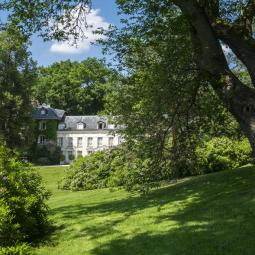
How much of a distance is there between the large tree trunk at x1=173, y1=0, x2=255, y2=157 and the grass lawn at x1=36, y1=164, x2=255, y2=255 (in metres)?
1.94

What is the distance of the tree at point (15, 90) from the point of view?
4934cm

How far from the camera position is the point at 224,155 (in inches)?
749

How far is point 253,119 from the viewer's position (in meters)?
6.58

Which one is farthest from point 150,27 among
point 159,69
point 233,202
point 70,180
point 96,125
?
point 96,125

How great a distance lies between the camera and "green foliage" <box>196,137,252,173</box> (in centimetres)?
1862

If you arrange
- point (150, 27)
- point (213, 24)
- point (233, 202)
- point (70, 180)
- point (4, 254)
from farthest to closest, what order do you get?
1. point (70, 180)
2. point (150, 27)
3. point (233, 202)
4. point (213, 24)
5. point (4, 254)

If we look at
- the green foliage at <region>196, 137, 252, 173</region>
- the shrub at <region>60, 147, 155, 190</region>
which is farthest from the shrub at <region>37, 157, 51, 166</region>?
the green foliage at <region>196, 137, 252, 173</region>

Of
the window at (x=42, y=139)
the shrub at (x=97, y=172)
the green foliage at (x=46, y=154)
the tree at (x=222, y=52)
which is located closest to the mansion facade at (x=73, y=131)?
the window at (x=42, y=139)

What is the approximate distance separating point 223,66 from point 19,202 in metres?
4.65

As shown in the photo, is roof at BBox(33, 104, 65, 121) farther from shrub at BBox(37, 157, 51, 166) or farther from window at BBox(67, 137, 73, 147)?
shrub at BBox(37, 157, 51, 166)

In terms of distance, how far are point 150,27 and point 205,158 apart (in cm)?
873

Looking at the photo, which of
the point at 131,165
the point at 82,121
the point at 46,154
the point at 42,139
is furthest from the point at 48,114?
the point at 131,165

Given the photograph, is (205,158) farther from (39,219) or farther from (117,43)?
(39,219)

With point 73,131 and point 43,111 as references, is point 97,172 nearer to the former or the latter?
Answer: point 43,111
